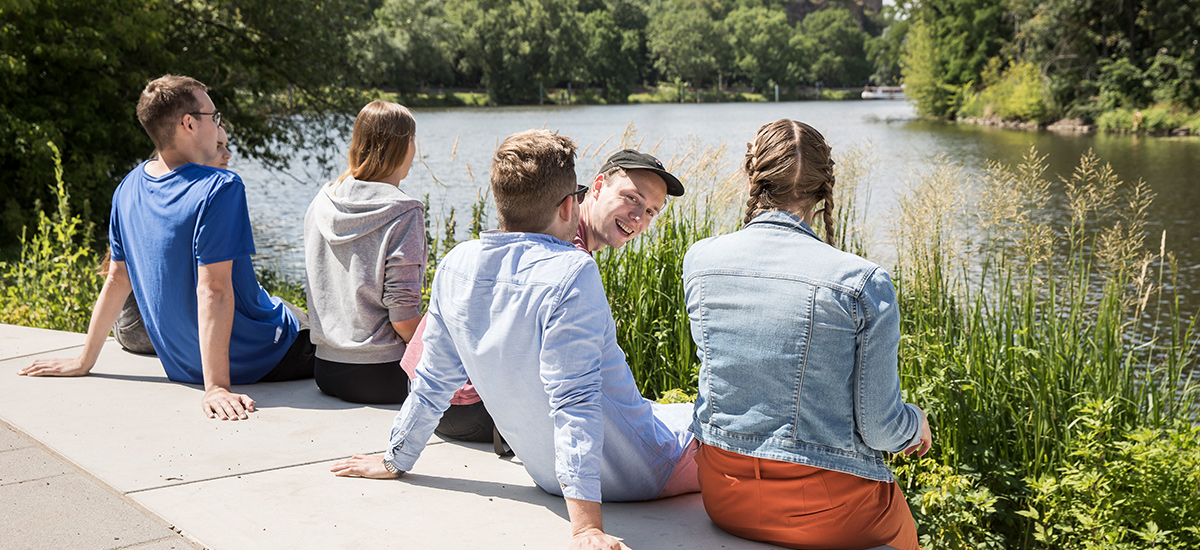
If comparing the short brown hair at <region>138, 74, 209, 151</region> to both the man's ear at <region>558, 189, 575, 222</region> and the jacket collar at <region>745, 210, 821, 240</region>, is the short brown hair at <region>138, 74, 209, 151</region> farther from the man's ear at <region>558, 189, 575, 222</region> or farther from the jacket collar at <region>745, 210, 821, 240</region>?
the jacket collar at <region>745, 210, 821, 240</region>

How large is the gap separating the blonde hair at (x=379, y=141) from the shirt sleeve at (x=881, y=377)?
1835mm

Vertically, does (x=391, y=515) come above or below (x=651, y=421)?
below

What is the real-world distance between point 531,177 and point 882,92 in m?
112

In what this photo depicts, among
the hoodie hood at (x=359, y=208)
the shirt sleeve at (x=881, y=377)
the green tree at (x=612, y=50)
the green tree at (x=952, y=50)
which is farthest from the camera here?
the green tree at (x=612, y=50)

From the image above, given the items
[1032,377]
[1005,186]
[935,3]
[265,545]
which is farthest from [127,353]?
[935,3]

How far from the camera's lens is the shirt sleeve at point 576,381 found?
2045mm

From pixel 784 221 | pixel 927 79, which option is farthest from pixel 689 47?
pixel 784 221

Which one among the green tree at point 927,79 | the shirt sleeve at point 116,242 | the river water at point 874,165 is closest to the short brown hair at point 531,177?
the river water at point 874,165

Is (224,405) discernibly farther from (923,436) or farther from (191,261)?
(923,436)

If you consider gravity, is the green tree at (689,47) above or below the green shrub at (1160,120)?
above

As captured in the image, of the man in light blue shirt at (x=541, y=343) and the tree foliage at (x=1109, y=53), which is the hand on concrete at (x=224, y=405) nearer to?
the man in light blue shirt at (x=541, y=343)

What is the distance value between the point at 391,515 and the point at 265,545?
0.33m

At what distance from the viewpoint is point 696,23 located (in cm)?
9856

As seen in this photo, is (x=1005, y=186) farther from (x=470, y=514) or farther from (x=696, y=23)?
(x=696, y=23)
